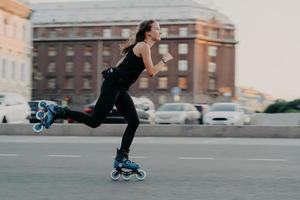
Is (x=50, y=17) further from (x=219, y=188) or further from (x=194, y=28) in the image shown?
(x=219, y=188)

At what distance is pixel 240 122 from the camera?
3225cm

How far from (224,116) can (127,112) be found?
81.1 ft

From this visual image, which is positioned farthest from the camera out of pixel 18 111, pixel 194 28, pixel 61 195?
pixel 194 28

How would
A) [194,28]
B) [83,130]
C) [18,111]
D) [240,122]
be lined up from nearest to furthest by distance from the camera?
[83,130] < [18,111] < [240,122] < [194,28]

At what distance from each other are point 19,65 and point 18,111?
41.2 meters

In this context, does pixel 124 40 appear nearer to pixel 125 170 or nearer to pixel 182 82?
pixel 182 82

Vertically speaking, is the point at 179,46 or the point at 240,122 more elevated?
the point at 179,46

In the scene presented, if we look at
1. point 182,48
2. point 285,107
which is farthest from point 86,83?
point 285,107

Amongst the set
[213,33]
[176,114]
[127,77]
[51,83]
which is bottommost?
[176,114]

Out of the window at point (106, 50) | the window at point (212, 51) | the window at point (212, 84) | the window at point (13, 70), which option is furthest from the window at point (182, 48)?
the window at point (13, 70)

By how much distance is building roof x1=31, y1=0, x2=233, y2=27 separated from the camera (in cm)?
10106

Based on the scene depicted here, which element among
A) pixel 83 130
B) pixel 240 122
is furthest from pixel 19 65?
pixel 83 130

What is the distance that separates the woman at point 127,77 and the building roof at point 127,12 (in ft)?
303

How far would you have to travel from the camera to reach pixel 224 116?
31625 mm
